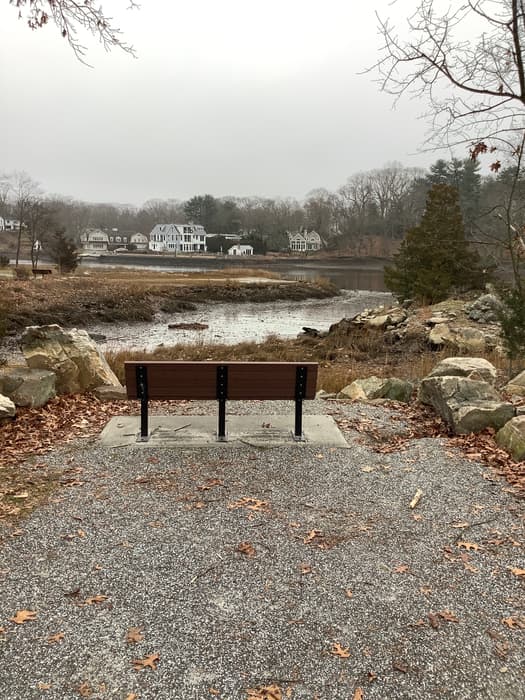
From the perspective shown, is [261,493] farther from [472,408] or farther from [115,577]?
[472,408]

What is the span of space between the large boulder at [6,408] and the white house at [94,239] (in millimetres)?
125647

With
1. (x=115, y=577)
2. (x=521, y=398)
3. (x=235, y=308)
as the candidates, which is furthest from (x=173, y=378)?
(x=235, y=308)

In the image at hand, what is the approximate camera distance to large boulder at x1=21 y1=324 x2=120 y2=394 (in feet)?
22.5

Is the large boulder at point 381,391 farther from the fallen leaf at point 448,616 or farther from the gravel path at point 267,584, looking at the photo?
the fallen leaf at point 448,616

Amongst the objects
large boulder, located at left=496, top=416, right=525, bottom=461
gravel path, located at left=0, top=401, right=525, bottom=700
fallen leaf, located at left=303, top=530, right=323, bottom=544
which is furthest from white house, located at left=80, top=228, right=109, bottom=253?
fallen leaf, located at left=303, top=530, right=323, bottom=544

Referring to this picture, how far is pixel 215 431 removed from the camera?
5.56 meters

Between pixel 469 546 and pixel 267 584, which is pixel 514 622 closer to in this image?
pixel 469 546

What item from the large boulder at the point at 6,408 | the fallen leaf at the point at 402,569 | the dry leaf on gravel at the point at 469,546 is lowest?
the fallen leaf at the point at 402,569

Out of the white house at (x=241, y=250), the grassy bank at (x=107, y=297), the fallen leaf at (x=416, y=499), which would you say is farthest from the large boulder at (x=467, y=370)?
the white house at (x=241, y=250)

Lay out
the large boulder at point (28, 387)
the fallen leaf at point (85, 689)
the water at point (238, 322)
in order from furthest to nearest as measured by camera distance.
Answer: the water at point (238, 322) < the large boulder at point (28, 387) < the fallen leaf at point (85, 689)

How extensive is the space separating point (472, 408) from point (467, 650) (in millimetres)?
3191

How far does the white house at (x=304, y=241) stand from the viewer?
112 m

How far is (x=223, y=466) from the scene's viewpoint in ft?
15.4

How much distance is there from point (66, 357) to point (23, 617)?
4714mm
